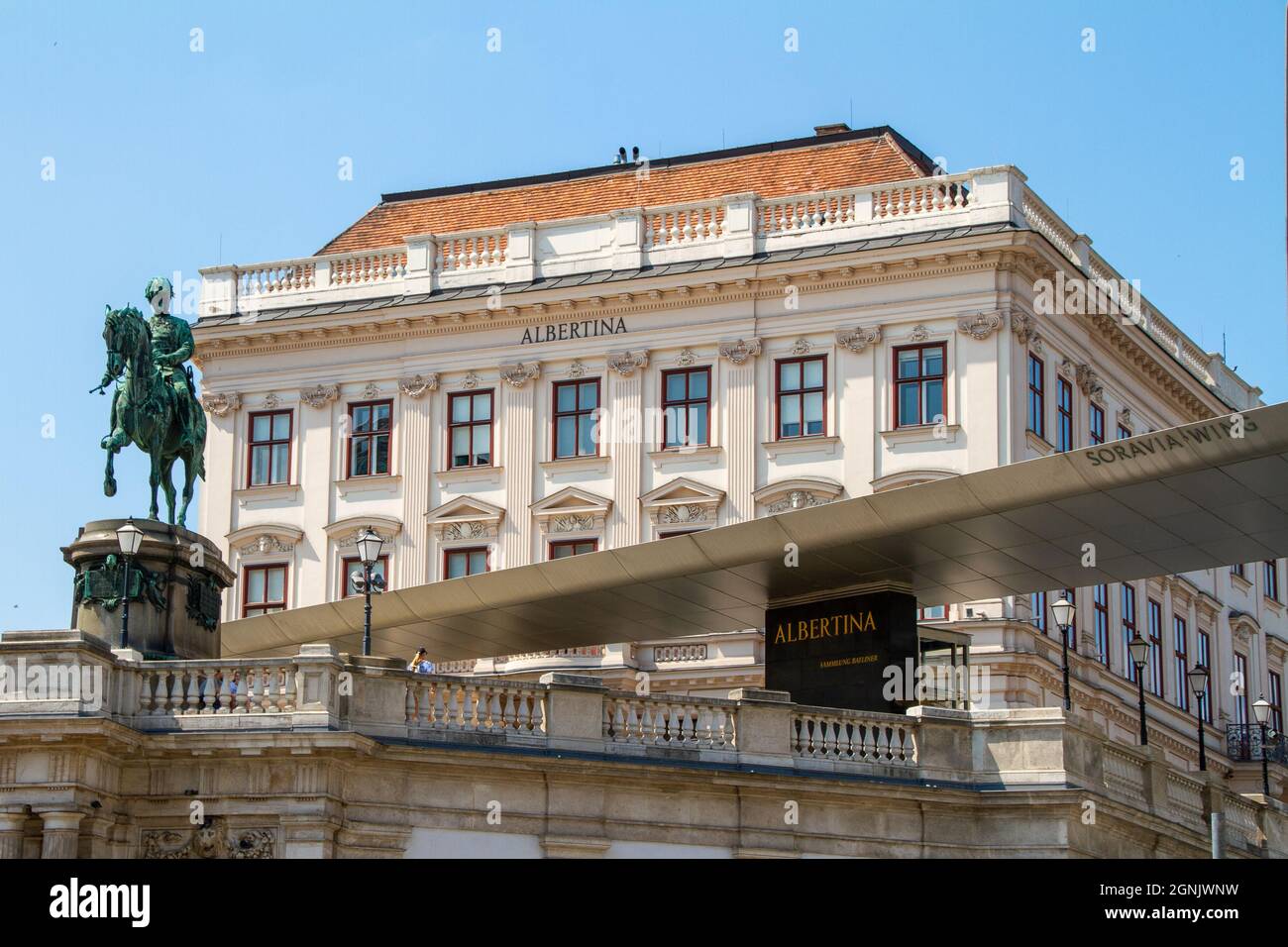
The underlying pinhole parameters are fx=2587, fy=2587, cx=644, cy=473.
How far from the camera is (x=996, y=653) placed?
57.1m

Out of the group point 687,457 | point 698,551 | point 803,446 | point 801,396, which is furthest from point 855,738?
point 687,457

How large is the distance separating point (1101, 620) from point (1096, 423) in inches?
197

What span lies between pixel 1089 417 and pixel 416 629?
24203mm

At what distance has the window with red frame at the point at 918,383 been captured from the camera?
196 feet

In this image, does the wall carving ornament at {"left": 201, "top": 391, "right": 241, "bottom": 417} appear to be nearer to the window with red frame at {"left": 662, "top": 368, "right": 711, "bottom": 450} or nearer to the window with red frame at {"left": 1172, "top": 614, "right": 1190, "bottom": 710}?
the window with red frame at {"left": 662, "top": 368, "right": 711, "bottom": 450}

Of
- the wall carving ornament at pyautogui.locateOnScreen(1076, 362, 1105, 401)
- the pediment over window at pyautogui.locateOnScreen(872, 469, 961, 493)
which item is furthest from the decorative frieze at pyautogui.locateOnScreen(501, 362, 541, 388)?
the wall carving ornament at pyautogui.locateOnScreen(1076, 362, 1105, 401)

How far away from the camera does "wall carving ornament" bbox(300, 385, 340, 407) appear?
213ft

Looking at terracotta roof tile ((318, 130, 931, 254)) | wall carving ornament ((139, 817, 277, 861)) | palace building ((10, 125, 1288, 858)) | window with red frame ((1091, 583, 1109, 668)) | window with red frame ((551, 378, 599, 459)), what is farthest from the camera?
terracotta roof tile ((318, 130, 931, 254))

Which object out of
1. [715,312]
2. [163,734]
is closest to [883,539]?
[163,734]

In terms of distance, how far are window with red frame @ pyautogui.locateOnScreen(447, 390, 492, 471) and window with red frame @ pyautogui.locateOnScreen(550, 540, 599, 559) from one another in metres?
2.75

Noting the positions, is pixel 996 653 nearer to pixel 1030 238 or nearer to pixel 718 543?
pixel 1030 238

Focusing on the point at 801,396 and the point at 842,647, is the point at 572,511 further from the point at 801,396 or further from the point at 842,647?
the point at 842,647

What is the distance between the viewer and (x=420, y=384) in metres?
64.1

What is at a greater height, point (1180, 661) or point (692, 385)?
point (692, 385)
